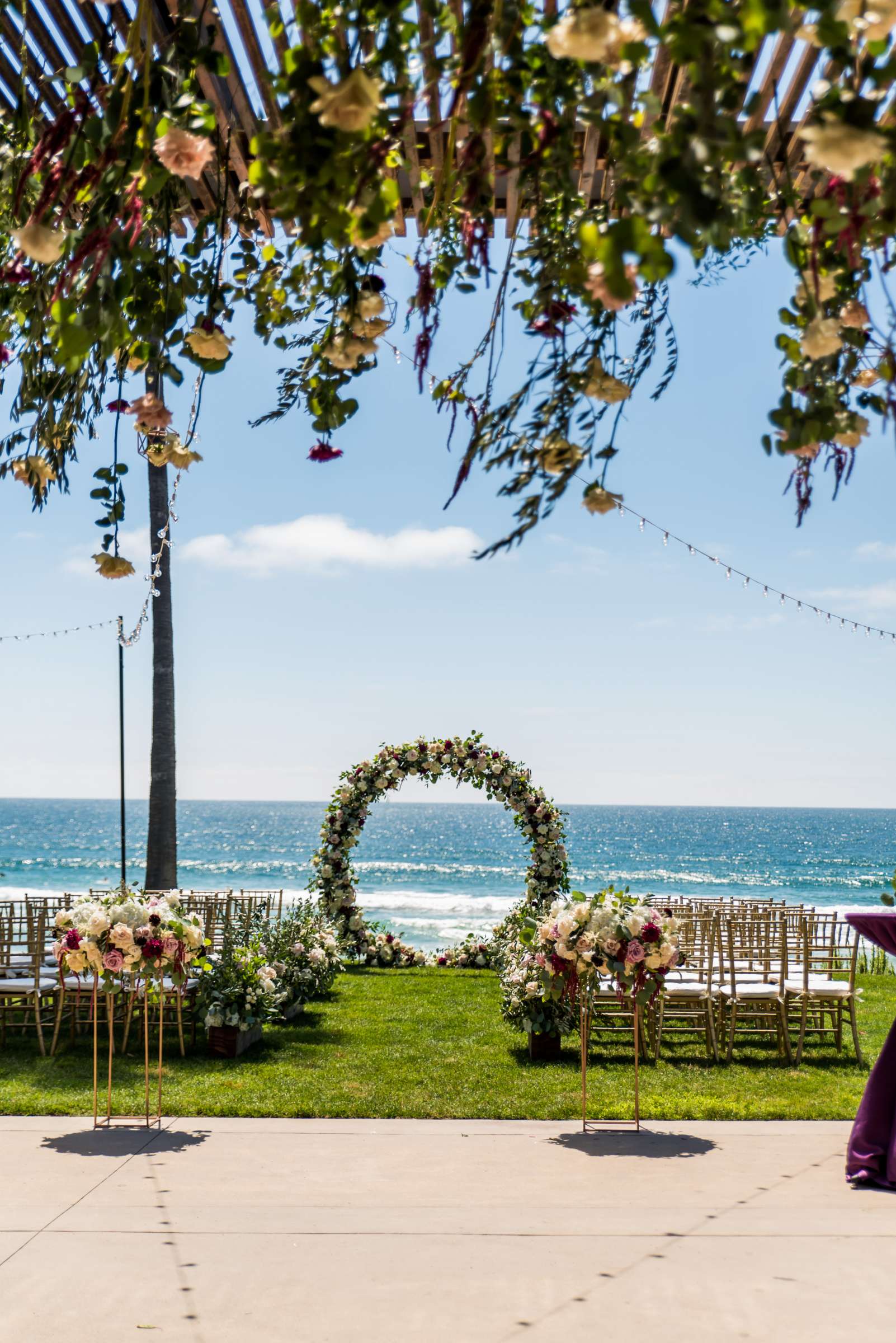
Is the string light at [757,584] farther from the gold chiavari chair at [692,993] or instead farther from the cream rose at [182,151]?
the cream rose at [182,151]

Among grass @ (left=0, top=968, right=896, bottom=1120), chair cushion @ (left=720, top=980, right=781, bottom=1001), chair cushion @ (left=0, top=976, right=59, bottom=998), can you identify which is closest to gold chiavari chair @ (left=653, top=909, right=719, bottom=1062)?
chair cushion @ (left=720, top=980, right=781, bottom=1001)

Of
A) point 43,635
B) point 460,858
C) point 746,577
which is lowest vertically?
point 460,858

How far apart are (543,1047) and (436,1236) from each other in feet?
12.4

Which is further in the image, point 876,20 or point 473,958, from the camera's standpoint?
point 473,958

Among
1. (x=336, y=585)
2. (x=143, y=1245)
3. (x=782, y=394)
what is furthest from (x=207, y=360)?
(x=336, y=585)

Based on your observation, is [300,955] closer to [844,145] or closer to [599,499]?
[599,499]

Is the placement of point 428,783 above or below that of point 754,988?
above

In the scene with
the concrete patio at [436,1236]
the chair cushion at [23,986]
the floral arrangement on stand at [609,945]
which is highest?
the floral arrangement on stand at [609,945]

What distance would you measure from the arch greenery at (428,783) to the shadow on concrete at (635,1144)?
651 centimetres

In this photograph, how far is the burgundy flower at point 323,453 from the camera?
Answer: 249 cm

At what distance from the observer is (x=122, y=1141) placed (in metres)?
5.44

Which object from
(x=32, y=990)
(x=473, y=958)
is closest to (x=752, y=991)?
(x=32, y=990)

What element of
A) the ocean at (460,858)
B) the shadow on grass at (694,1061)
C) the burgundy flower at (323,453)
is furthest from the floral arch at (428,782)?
the burgundy flower at (323,453)

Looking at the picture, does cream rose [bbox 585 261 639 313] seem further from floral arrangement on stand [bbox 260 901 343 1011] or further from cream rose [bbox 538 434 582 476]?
floral arrangement on stand [bbox 260 901 343 1011]
